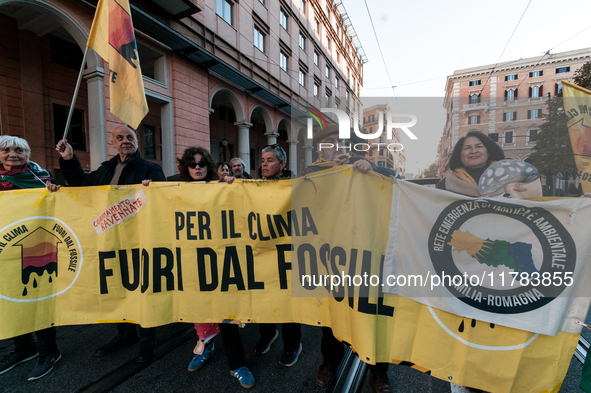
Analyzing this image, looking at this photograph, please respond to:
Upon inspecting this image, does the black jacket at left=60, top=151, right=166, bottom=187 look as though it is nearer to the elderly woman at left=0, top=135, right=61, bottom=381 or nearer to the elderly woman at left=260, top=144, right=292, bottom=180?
the elderly woman at left=0, top=135, right=61, bottom=381

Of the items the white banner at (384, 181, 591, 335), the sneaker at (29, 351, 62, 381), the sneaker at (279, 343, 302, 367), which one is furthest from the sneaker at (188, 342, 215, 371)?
the white banner at (384, 181, 591, 335)

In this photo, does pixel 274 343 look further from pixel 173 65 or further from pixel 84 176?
pixel 173 65

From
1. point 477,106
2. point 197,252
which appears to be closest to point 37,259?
point 197,252

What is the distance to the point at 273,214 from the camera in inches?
88.4

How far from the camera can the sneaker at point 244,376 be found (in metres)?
2.18

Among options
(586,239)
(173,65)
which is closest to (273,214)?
(586,239)

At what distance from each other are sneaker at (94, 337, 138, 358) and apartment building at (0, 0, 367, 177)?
406cm

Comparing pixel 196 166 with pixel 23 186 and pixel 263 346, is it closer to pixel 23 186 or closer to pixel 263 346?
pixel 23 186

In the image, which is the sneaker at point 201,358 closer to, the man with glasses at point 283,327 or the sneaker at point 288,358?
the man with glasses at point 283,327

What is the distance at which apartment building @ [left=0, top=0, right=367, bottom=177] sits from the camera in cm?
718

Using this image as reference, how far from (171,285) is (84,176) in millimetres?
1623

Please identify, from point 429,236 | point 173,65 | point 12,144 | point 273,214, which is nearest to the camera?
point 429,236

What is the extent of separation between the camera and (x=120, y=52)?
8.57ft

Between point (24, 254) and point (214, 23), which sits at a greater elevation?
point (214, 23)
